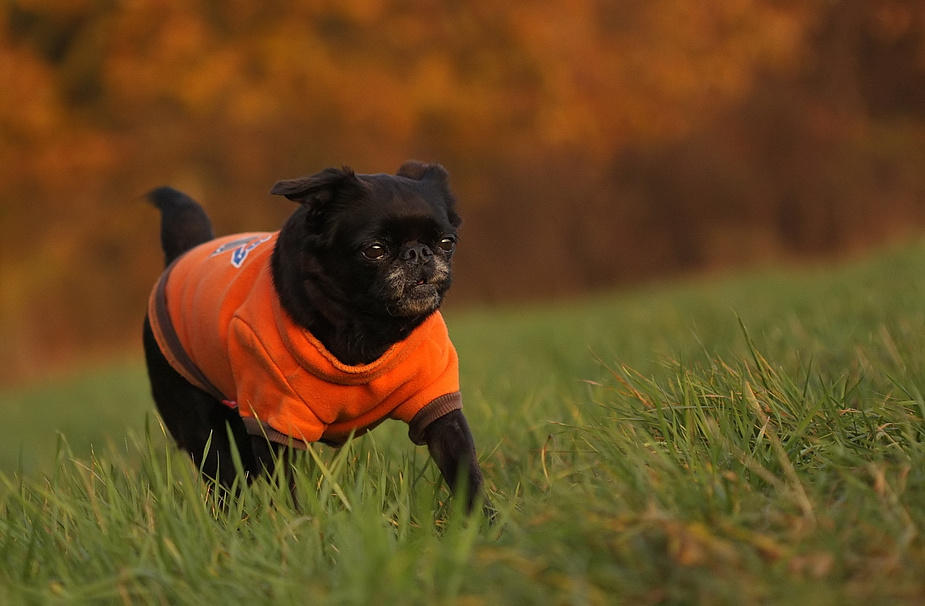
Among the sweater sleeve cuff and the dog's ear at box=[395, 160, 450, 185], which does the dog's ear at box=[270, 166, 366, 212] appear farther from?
the sweater sleeve cuff

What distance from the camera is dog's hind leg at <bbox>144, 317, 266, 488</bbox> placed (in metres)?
3.54

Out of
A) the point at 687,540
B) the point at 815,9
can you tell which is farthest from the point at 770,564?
the point at 815,9

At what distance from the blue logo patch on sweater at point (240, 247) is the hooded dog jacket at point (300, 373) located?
0.09 m

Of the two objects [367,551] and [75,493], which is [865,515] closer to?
[367,551]

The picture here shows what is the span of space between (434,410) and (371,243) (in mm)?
529

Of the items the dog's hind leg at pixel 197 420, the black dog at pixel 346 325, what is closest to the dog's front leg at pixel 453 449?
the black dog at pixel 346 325

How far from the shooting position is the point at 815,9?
16438 mm

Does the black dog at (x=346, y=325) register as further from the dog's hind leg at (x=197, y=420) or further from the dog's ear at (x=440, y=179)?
the dog's hind leg at (x=197, y=420)

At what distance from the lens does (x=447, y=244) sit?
319 centimetres

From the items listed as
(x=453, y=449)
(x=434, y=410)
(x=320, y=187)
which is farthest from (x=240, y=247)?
(x=453, y=449)

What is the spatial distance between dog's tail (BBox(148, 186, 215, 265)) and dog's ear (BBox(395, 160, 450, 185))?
3.52 ft

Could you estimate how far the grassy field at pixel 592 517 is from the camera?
176 centimetres

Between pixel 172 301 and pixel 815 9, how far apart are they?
15.1 metres

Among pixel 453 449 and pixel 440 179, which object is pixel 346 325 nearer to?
pixel 453 449
